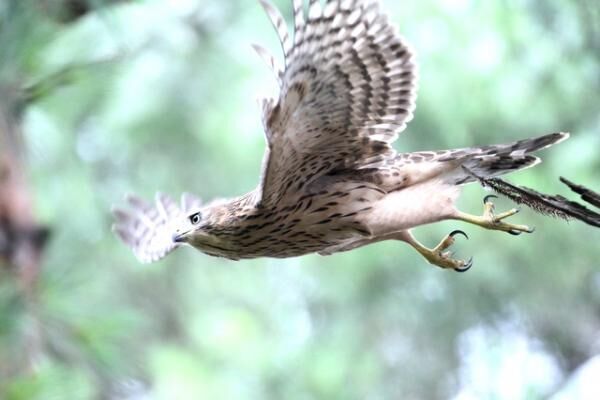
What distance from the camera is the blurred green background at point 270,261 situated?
208 inches

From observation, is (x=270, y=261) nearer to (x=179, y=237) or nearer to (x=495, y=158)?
(x=179, y=237)

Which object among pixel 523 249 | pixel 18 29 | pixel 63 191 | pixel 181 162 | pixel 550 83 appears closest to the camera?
pixel 18 29

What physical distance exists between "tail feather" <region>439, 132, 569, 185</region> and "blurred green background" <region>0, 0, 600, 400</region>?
1.13 m

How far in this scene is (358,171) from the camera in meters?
3.41

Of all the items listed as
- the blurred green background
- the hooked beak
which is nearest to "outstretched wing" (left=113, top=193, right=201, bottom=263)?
the hooked beak

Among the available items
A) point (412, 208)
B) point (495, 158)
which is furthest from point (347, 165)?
point (495, 158)

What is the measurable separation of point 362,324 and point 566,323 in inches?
55.8

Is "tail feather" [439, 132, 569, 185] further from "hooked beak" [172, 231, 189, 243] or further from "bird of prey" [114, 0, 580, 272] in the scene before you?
"hooked beak" [172, 231, 189, 243]

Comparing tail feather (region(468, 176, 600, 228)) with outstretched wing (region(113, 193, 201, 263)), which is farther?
outstretched wing (region(113, 193, 201, 263))

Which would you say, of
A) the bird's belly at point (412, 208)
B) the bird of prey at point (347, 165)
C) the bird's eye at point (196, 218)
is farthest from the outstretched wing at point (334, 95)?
the bird's eye at point (196, 218)

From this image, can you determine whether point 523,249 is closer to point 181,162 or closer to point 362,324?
point 362,324

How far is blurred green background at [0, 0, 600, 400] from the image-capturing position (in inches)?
208

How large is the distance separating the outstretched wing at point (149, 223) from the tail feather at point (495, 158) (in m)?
0.85

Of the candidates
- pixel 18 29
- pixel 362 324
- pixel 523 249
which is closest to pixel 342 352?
pixel 362 324
